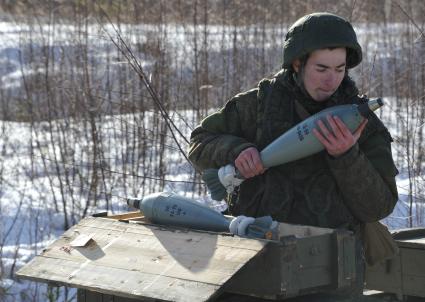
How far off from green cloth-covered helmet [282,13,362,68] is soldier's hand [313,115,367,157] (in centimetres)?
33

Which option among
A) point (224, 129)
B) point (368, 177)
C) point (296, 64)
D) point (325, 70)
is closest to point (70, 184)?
point (224, 129)

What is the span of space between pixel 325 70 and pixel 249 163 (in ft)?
1.46

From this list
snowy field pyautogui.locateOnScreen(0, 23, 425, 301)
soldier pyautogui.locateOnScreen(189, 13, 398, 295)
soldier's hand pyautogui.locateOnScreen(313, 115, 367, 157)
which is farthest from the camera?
snowy field pyautogui.locateOnScreen(0, 23, 425, 301)

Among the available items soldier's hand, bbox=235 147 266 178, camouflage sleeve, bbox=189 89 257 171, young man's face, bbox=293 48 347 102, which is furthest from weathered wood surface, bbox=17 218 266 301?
young man's face, bbox=293 48 347 102

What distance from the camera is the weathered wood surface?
2.84m

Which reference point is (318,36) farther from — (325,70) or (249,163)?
(249,163)

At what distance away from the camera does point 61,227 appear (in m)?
7.10

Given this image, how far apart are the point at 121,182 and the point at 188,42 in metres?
1.37

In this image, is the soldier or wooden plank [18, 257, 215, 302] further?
the soldier

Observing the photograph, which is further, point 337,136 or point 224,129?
point 224,129

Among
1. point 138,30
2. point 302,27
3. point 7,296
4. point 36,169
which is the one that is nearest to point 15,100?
point 36,169

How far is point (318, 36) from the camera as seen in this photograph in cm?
335

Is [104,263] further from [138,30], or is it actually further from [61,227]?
[138,30]

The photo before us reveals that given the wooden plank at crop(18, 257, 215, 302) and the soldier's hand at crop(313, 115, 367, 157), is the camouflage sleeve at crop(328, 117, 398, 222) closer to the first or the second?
the soldier's hand at crop(313, 115, 367, 157)
